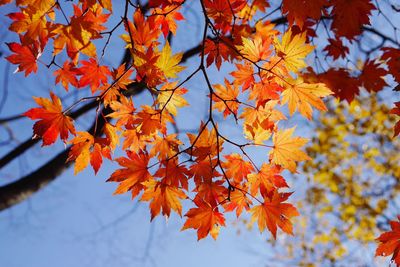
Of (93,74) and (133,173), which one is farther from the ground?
(93,74)

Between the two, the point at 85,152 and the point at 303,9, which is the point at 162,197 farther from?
the point at 303,9

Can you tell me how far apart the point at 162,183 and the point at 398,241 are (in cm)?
105

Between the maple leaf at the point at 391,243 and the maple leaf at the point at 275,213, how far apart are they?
35 centimetres

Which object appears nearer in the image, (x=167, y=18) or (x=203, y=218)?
(x=203, y=218)

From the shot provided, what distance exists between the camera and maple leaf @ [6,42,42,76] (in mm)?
1775

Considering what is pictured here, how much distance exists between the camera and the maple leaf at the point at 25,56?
1.77 m

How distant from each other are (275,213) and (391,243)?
493 mm

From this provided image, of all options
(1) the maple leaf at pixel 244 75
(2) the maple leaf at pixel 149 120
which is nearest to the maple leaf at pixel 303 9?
(1) the maple leaf at pixel 244 75

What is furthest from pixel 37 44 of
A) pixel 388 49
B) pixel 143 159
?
pixel 388 49

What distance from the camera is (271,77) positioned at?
5.90ft

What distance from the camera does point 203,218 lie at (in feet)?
5.21

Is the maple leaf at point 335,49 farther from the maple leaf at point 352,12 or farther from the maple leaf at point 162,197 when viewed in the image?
the maple leaf at point 162,197

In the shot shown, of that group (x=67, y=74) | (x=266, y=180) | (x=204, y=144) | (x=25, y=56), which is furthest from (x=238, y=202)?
(x=25, y=56)

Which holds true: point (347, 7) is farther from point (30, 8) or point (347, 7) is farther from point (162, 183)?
point (30, 8)
